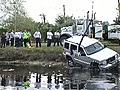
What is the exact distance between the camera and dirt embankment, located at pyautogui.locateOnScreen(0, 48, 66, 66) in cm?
3258

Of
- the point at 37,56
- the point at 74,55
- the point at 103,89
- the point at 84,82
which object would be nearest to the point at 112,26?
the point at 37,56

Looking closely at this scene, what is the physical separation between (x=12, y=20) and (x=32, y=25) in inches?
192

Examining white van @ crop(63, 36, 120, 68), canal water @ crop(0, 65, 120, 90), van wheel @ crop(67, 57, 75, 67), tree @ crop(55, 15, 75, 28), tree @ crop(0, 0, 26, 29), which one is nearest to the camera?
canal water @ crop(0, 65, 120, 90)

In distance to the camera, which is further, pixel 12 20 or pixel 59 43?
pixel 12 20

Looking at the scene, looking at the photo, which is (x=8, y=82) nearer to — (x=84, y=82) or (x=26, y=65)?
(x=84, y=82)

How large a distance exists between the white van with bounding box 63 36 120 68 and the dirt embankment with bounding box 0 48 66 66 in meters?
2.90

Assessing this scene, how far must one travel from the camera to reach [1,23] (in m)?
72.9

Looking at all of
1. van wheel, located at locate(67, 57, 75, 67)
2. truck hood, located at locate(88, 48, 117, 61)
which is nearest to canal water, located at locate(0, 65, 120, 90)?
truck hood, located at locate(88, 48, 117, 61)

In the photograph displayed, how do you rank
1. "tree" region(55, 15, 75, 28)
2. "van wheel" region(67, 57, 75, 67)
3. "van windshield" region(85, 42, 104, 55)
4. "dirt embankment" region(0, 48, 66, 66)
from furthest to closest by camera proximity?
1. "tree" region(55, 15, 75, 28)
2. "dirt embankment" region(0, 48, 66, 66)
3. "van wheel" region(67, 57, 75, 67)
4. "van windshield" region(85, 42, 104, 55)

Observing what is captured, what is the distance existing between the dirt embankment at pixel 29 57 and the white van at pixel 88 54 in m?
2.90

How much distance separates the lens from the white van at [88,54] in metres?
27.0

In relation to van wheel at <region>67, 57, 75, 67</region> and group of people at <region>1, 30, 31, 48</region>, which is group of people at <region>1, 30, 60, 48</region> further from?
van wheel at <region>67, 57, 75, 67</region>

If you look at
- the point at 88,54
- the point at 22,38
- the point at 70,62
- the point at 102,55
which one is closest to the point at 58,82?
the point at 102,55

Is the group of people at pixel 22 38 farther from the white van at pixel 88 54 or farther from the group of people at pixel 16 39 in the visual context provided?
the white van at pixel 88 54
